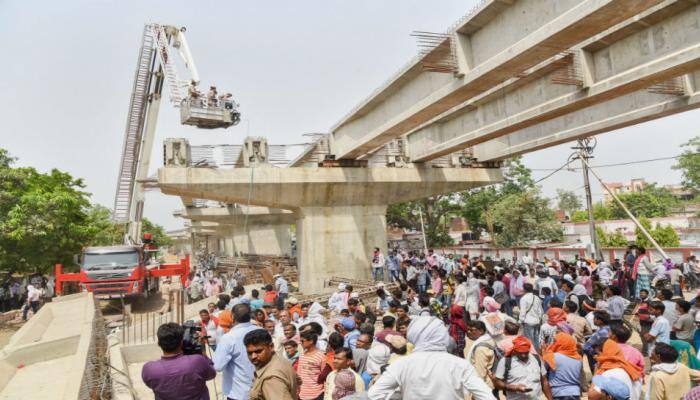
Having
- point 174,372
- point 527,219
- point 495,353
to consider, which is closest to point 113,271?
point 174,372

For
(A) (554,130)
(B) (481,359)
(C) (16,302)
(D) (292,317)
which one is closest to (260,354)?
(B) (481,359)

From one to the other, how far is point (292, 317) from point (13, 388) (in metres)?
5.07

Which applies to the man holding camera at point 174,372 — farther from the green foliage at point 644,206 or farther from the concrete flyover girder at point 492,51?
the green foliage at point 644,206

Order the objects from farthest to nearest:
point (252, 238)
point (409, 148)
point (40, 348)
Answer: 1. point (252, 238)
2. point (409, 148)
3. point (40, 348)

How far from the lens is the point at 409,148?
16844 millimetres

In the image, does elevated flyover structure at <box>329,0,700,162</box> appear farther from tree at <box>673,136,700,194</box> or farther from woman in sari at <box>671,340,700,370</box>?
tree at <box>673,136,700,194</box>

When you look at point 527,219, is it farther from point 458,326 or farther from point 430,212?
point 458,326

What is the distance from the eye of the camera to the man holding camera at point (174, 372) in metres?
3.53

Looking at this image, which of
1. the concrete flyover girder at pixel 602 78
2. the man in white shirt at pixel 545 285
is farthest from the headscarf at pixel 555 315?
the concrete flyover girder at pixel 602 78

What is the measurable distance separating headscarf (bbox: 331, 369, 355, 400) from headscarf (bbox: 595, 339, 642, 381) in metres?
2.34

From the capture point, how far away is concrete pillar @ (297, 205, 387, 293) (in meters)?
16.2

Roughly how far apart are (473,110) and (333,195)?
5.81 metres

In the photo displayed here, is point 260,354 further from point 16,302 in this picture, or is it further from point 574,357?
point 16,302

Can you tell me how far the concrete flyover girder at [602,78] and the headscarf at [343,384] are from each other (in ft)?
23.5
